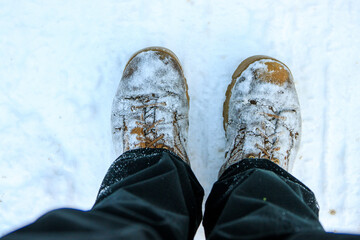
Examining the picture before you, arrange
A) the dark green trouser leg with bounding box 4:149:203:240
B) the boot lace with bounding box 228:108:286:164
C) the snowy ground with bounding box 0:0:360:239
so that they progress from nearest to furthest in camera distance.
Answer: the dark green trouser leg with bounding box 4:149:203:240
the boot lace with bounding box 228:108:286:164
the snowy ground with bounding box 0:0:360:239

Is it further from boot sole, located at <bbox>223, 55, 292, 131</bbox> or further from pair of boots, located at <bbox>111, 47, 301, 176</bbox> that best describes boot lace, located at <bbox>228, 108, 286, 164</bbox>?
boot sole, located at <bbox>223, 55, 292, 131</bbox>

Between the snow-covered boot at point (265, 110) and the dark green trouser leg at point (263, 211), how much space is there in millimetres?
198

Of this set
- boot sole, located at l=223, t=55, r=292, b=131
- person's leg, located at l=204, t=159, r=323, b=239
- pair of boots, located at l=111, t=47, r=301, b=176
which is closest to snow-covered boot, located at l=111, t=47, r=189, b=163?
pair of boots, located at l=111, t=47, r=301, b=176

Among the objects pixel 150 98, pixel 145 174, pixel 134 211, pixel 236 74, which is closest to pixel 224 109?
pixel 236 74

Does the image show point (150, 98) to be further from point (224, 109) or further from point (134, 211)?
point (134, 211)

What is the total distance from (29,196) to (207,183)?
0.76m

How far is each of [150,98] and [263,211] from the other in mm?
620

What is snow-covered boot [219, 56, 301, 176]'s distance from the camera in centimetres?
98

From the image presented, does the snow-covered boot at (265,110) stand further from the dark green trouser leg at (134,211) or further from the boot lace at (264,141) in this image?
the dark green trouser leg at (134,211)

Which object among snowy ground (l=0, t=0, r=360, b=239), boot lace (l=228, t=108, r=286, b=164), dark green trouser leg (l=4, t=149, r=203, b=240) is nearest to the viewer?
dark green trouser leg (l=4, t=149, r=203, b=240)

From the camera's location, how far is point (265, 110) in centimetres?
100

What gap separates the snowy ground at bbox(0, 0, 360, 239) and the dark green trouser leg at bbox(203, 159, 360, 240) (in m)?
0.36

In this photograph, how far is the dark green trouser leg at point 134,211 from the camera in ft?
1.65

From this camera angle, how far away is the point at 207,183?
1.11 meters
